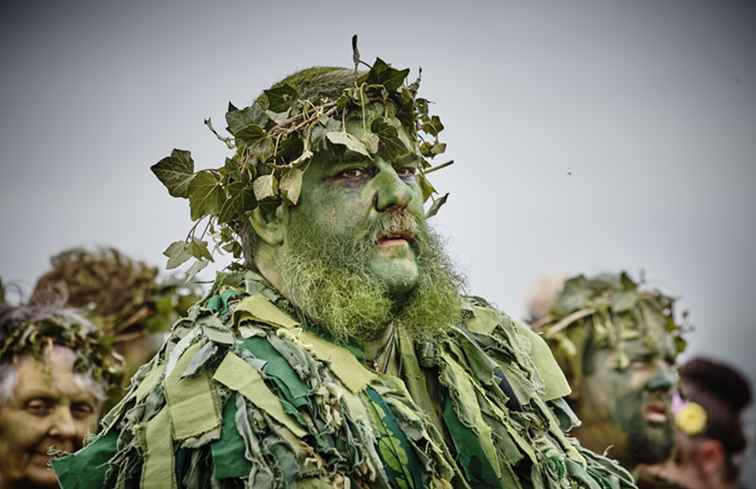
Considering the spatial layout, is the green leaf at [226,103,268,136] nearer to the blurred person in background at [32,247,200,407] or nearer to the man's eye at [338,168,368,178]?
the man's eye at [338,168,368,178]

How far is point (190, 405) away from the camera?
3.46 metres

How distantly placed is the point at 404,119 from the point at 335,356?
0.93 meters

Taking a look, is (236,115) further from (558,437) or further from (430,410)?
(558,437)

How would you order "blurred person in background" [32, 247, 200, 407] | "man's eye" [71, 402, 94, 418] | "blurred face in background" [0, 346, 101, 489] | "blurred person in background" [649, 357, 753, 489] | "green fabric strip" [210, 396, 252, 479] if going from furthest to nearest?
"blurred person in background" [32, 247, 200, 407] < "man's eye" [71, 402, 94, 418] < "blurred face in background" [0, 346, 101, 489] < "blurred person in background" [649, 357, 753, 489] < "green fabric strip" [210, 396, 252, 479]

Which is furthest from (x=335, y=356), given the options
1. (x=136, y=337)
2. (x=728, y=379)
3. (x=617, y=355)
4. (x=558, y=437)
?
(x=136, y=337)

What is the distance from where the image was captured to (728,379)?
5.86 m

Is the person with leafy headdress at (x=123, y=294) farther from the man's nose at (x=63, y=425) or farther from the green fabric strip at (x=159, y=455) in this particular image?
the green fabric strip at (x=159, y=455)

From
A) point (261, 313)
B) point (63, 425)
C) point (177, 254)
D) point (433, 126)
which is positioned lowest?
point (63, 425)

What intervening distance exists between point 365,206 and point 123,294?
15.5ft

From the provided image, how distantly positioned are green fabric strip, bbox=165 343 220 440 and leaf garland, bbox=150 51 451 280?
73 centimetres

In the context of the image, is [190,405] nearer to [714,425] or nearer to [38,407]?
[38,407]

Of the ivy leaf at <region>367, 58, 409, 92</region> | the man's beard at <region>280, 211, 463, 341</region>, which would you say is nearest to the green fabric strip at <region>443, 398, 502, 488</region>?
the man's beard at <region>280, 211, 463, 341</region>

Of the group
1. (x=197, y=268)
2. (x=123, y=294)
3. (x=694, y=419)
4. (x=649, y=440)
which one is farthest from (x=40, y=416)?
(x=649, y=440)

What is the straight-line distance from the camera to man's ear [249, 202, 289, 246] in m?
4.07
